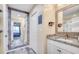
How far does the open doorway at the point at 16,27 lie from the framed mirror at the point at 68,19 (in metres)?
0.68

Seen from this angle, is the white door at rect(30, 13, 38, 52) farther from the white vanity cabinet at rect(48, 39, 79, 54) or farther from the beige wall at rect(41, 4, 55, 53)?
the white vanity cabinet at rect(48, 39, 79, 54)

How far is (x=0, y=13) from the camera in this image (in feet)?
5.23

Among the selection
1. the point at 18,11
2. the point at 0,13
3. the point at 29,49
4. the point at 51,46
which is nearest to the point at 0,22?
the point at 0,13

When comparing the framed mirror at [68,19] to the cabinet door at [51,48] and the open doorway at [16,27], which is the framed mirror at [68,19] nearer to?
the cabinet door at [51,48]

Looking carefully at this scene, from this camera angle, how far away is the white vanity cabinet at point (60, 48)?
1379 mm

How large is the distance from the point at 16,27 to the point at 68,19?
97cm

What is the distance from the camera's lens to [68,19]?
6.43 feet

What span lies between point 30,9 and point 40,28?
384 millimetres

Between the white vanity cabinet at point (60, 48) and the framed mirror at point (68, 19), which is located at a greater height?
the framed mirror at point (68, 19)

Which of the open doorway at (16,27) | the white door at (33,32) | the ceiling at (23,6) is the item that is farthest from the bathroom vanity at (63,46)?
the ceiling at (23,6)

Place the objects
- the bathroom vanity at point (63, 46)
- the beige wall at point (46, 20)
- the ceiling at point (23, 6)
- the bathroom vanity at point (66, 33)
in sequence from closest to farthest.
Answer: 1. the bathroom vanity at point (63, 46)
2. the bathroom vanity at point (66, 33)
3. the ceiling at point (23, 6)
4. the beige wall at point (46, 20)

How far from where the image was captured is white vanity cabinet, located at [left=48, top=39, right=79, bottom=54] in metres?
1.38
